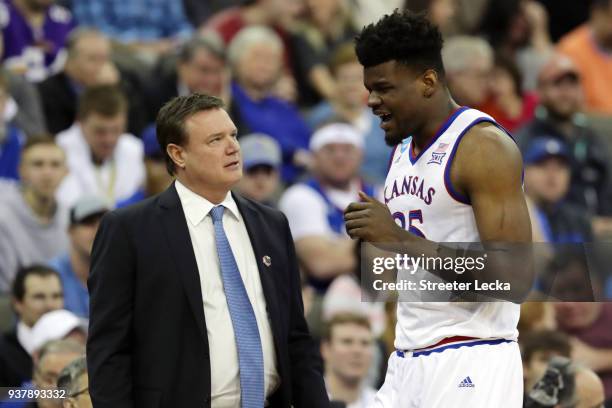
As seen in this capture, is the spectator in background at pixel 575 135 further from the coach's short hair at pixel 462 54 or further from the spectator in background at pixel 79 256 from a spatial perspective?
the spectator in background at pixel 79 256

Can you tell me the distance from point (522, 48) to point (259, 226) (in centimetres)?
777

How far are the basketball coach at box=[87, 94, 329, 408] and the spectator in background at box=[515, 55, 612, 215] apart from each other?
5812 millimetres

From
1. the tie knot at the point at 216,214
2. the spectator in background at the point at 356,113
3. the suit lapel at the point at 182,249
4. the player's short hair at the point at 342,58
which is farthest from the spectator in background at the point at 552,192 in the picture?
the suit lapel at the point at 182,249

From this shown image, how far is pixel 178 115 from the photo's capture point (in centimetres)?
486

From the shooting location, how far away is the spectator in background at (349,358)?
7.64m

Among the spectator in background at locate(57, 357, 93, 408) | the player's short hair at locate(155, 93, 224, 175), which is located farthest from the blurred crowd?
the player's short hair at locate(155, 93, 224, 175)

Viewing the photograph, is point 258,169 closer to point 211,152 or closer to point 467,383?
point 211,152

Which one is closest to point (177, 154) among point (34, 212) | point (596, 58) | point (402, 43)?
point (402, 43)

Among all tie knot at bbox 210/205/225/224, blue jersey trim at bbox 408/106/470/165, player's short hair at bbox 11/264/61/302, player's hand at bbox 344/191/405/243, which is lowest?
player's hand at bbox 344/191/405/243

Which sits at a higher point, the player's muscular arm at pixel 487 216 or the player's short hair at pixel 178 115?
the player's short hair at pixel 178 115

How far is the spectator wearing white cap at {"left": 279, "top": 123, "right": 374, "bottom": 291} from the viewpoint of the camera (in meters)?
9.07

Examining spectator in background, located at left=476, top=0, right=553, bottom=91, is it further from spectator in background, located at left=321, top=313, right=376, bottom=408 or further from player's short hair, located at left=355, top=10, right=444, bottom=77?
player's short hair, located at left=355, top=10, right=444, bottom=77

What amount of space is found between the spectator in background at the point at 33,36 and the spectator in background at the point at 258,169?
6.45 feet

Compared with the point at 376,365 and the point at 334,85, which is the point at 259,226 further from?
the point at 334,85
